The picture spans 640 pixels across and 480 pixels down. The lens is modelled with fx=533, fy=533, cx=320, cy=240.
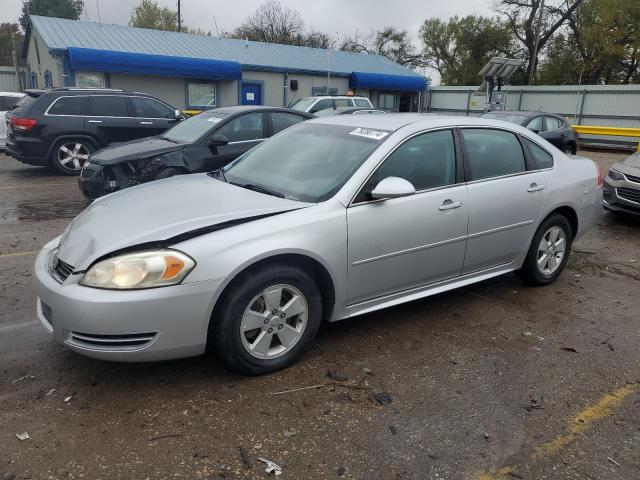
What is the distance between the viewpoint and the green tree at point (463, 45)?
40656mm

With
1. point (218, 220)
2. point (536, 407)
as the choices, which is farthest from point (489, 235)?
point (218, 220)

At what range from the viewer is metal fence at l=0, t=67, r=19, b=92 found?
31109 millimetres

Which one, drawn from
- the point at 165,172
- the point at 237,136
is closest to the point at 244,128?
the point at 237,136

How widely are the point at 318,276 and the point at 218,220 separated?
2.51 ft

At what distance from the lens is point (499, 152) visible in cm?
456

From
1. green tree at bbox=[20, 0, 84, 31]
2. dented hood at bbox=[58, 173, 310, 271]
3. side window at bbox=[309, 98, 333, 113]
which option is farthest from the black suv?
green tree at bbox=[20, 0, 84, 31]

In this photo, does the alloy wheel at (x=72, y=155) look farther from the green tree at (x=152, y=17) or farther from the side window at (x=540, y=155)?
the green tree at (x=152, y=17)

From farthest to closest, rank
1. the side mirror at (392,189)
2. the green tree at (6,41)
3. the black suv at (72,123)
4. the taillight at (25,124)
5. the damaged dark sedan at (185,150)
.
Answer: the green tree at (6,41) → the black suv at (72,123) → the taillight at (25,124) → the damaged dark sedan at (185,150) → the side mirror at (392,189)

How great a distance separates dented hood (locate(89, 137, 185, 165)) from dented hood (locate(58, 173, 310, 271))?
135 inches

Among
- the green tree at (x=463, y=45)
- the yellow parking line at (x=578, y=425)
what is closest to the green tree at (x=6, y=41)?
the green tree at (x=463, y=45)

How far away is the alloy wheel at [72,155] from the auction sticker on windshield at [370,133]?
27.7 ft

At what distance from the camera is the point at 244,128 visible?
26.6 ft

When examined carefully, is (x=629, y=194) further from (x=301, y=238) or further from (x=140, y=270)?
(x=140, y=270)

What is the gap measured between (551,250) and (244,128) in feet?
16.0
